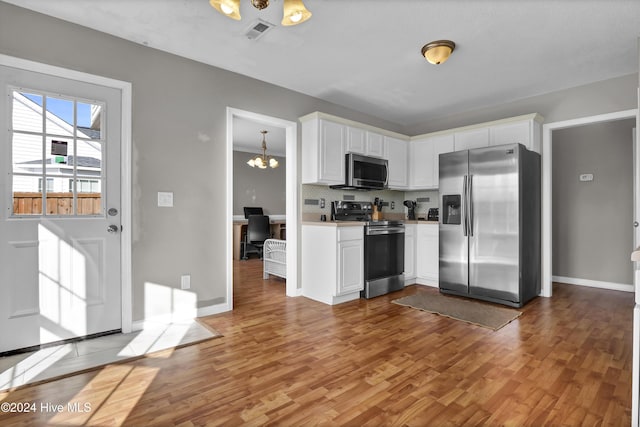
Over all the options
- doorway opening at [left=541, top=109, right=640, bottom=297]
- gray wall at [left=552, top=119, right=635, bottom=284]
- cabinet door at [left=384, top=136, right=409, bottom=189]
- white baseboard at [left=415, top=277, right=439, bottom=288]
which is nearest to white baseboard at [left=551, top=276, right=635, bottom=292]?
gray wall at [left=552, top=119, right=635, bottom=284]

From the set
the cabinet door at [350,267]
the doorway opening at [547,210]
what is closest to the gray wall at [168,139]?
the cabinet door at [350,267]

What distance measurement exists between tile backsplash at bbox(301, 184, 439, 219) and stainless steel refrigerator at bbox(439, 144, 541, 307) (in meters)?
1.09

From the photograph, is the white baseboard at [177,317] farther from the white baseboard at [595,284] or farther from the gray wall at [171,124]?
the white baseboard at [595,284]

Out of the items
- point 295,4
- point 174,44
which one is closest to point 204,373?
point 295,4

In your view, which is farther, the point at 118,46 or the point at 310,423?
the point at 118,46

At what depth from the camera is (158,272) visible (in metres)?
3.01

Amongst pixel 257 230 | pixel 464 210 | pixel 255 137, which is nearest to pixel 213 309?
pixel 464 210

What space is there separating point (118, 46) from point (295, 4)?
176 cm

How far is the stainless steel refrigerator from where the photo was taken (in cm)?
359

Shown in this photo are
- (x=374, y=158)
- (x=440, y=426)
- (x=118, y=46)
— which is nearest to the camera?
(x=440, y=426)

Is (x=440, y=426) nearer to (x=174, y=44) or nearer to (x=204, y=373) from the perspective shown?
(x=204, y=373)

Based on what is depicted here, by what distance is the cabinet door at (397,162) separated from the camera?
4.74 m

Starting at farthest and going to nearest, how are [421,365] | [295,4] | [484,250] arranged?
[484,250], [421,365], [295,4]

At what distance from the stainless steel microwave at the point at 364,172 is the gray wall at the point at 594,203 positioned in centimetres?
269
